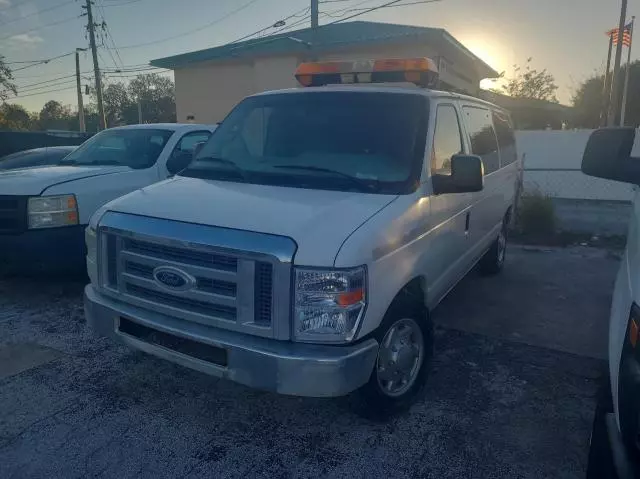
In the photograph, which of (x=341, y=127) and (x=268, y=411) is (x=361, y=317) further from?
(x=341, y=127)

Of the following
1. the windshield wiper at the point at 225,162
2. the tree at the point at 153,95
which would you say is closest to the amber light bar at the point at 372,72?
the windshield wiper at the point at 225,162

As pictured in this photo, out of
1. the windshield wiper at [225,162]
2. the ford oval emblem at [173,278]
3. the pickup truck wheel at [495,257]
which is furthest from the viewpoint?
the pickup truck wheel at [495,257]

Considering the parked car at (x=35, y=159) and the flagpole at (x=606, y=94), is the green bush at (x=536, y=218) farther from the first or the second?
the flagpole at (x=606, y=94)

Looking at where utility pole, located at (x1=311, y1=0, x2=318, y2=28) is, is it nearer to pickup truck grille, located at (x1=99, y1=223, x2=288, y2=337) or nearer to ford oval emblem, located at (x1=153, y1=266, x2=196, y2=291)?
pickup truck grille, located at (x1=99, y1=223, x2=288, y2=337)

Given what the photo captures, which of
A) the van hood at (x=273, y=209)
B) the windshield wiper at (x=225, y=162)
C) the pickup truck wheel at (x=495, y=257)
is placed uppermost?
the windshield wiper at (x=225, y=162)

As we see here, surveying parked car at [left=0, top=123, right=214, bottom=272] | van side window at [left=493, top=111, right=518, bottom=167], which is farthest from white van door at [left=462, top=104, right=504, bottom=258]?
parked car at [left=0, top=123, right=214, bottom=272]

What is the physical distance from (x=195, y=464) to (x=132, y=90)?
83.2 metres

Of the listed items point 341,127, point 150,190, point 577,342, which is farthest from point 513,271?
point 150,190

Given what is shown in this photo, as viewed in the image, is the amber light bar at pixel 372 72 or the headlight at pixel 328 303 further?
the amber light bar at pixel 372 72

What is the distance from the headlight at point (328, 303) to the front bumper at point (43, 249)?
3217mm

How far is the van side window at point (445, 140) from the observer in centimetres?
365

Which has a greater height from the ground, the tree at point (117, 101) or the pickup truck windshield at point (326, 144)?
the tree at point (117, 101)

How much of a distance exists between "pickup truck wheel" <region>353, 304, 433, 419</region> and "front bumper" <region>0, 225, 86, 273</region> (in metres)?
3.23

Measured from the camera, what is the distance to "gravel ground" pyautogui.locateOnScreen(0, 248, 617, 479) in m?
2.85
